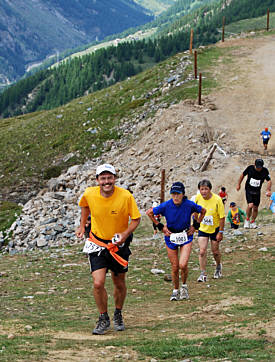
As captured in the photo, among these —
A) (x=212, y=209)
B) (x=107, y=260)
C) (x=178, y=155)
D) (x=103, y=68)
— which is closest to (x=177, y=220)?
(x=212, y=209)

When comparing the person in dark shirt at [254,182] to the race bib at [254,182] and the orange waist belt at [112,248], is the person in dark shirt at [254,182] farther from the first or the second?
the orange waist belt at [112,248]

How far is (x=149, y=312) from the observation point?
9281mm

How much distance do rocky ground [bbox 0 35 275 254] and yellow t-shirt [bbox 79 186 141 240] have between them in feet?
54.6

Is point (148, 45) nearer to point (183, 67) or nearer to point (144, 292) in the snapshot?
point (183, 67)

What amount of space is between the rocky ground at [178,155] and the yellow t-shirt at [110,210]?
1665 cm

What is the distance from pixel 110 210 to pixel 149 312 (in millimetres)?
2798

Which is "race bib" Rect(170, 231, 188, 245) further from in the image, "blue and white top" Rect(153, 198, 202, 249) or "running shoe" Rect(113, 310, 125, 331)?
"running shoe" Rect(113, 310, 125, 331)

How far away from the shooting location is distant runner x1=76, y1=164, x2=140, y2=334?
7.39 m

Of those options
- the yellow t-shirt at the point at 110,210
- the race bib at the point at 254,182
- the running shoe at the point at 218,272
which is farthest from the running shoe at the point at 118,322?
the race bib at the point at 254,182

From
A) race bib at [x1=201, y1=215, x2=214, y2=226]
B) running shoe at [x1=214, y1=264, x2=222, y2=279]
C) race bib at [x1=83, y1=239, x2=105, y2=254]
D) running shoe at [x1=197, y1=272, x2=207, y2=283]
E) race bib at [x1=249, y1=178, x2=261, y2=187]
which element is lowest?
running shoe at [x1=197, y1=272, x2=207, y2=283]

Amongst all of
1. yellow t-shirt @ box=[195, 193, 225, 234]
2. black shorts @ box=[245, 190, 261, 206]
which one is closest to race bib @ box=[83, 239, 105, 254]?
yellow t-shirt @ box=[195, 193, 225, 234]

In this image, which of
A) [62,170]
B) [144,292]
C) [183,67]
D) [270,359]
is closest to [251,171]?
[144,292]

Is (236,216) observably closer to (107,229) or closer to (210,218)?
(210,218)

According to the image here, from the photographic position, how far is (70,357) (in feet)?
19.1
